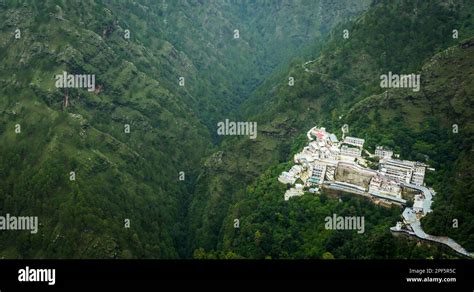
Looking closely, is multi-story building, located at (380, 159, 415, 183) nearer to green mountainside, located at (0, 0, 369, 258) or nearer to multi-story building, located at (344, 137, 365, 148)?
multi-story building, located at (344, 137, 365, 148)

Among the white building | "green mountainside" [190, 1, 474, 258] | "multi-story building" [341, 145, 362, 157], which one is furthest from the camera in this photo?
"multi-story building" [341, 145, 362, 157]

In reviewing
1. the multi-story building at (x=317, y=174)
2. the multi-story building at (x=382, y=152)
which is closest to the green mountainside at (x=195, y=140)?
the multi-story building at (x=382, y=152)

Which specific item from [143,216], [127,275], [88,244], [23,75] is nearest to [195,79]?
[23,75]

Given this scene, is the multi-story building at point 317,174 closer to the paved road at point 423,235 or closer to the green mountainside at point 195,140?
the green mountainside at point 195,140

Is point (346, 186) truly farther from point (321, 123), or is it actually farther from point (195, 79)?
point (195, 79)

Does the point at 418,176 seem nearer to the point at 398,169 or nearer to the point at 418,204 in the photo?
the point at 398,169

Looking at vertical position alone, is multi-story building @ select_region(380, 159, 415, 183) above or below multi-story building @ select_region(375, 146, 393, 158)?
below

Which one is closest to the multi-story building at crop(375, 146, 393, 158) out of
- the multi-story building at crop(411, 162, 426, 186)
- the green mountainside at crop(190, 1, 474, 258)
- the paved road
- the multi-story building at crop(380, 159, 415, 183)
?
the green mountainside at crop(190, 1, 474, 258)

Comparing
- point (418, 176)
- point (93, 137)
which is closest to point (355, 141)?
point (418, 176)
